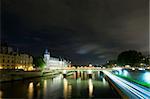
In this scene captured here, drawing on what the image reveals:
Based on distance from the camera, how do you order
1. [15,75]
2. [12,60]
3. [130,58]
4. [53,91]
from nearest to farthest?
[53,91] → [15,75] → [12,60] → [130,58]

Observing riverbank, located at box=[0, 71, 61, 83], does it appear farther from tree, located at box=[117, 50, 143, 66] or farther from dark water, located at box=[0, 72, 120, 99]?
tree, located at box=[117, 50, 143, 66]

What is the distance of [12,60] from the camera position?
3278 inches

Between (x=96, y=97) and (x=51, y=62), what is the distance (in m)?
112

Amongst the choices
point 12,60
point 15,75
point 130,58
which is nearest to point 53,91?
point 15,75

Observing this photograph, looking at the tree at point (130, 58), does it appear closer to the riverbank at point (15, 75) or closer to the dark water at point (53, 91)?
the riverbank at point (15, 75)

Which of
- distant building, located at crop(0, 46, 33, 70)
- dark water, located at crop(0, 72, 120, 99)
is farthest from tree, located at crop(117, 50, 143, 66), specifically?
dark water, located at crop(0, 72, 120, 99)

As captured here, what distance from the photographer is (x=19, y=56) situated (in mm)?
89250

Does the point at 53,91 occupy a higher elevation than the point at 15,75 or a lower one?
lower

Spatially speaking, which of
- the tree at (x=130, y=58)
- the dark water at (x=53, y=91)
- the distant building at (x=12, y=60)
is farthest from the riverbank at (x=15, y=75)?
the tree at (x=130, y=58)

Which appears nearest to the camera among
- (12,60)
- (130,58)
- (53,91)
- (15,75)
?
(53,91)

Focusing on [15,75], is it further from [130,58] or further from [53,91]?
[130,58]

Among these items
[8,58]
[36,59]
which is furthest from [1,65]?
[36,59]

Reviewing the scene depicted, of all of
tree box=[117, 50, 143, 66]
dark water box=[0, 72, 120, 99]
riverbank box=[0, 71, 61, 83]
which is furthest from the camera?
tree box=[117, 50, 143, 66]

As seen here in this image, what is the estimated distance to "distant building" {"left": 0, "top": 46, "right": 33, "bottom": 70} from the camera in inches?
3034
